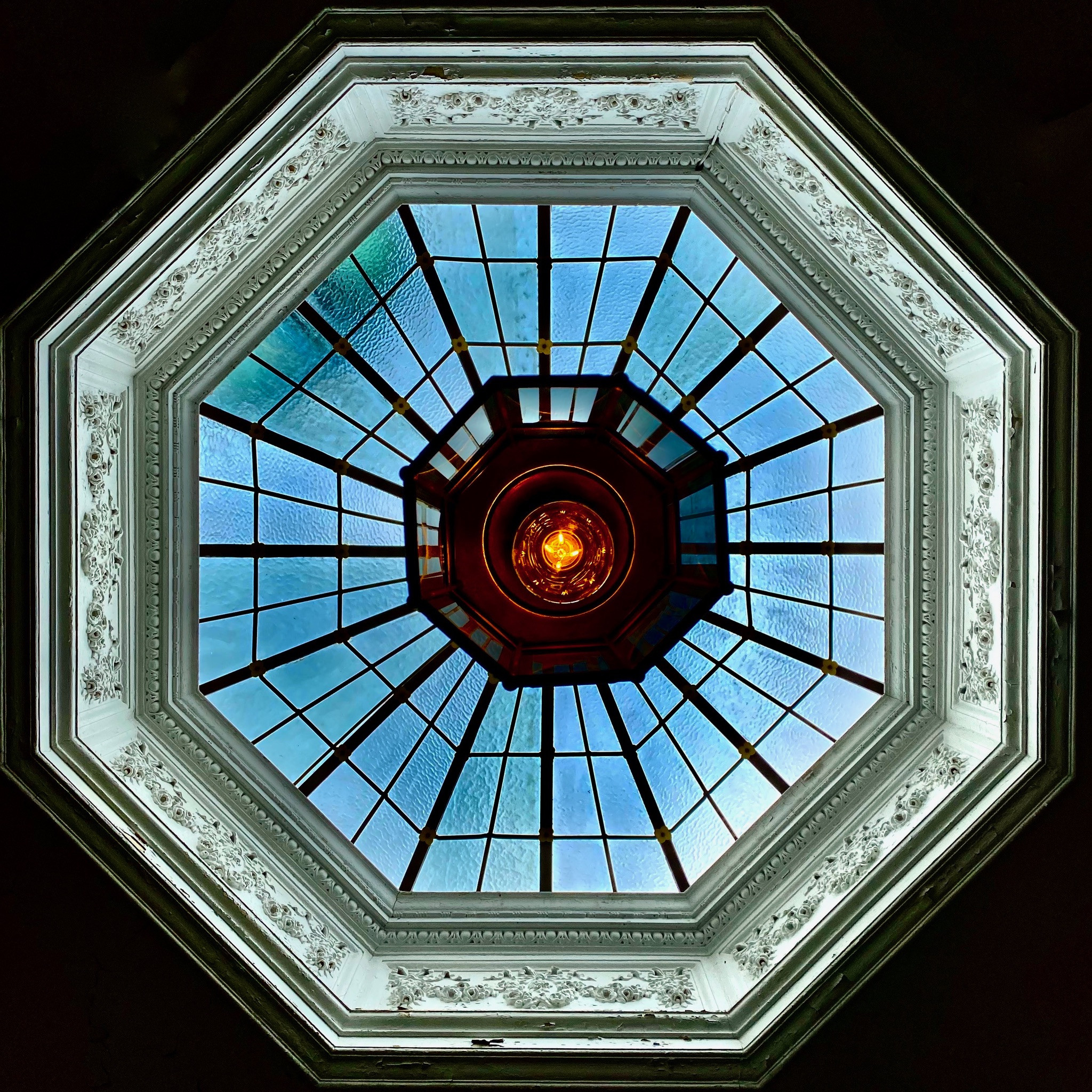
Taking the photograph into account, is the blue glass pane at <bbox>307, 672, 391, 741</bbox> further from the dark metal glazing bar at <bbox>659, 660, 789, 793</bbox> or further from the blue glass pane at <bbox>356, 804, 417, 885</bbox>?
the dark metal glazing bar at <bbox>659, 660, 789, 793</bbox>

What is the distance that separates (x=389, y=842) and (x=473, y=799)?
0.86 metres

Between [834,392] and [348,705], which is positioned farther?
[348,705]

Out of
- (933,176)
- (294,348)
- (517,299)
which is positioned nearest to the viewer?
(933,176)

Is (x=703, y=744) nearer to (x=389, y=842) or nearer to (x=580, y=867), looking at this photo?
(x=580, y=867)

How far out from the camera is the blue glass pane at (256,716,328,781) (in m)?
7.65

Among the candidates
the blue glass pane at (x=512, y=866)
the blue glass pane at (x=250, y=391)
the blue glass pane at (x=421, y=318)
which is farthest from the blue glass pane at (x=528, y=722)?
the blue glass pane at (x=250, y=391)

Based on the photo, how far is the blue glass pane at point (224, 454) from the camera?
7.19 metres

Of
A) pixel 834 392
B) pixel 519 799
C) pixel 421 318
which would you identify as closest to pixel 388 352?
pixel 421 318

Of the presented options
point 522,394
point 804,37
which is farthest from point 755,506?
point 804,37

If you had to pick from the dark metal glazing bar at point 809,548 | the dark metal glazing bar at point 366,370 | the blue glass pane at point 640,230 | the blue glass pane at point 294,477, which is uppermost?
the blue glass pane at point 640,230

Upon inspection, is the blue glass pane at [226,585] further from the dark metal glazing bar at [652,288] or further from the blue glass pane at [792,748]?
the blue glass pane at [792,748]

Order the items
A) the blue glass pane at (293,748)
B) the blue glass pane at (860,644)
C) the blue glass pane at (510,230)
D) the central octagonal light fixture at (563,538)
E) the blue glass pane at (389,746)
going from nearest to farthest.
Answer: the blue glass pane at (510,230)
the blue glass pane at (860,644)
the blue glass pane at (293,748)
the blue glass pane at (389,746)
the central octagonal light fixture at (563,538)

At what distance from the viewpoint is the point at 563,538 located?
8609 millimetres

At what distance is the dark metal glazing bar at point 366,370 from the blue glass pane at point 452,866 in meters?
3.86
